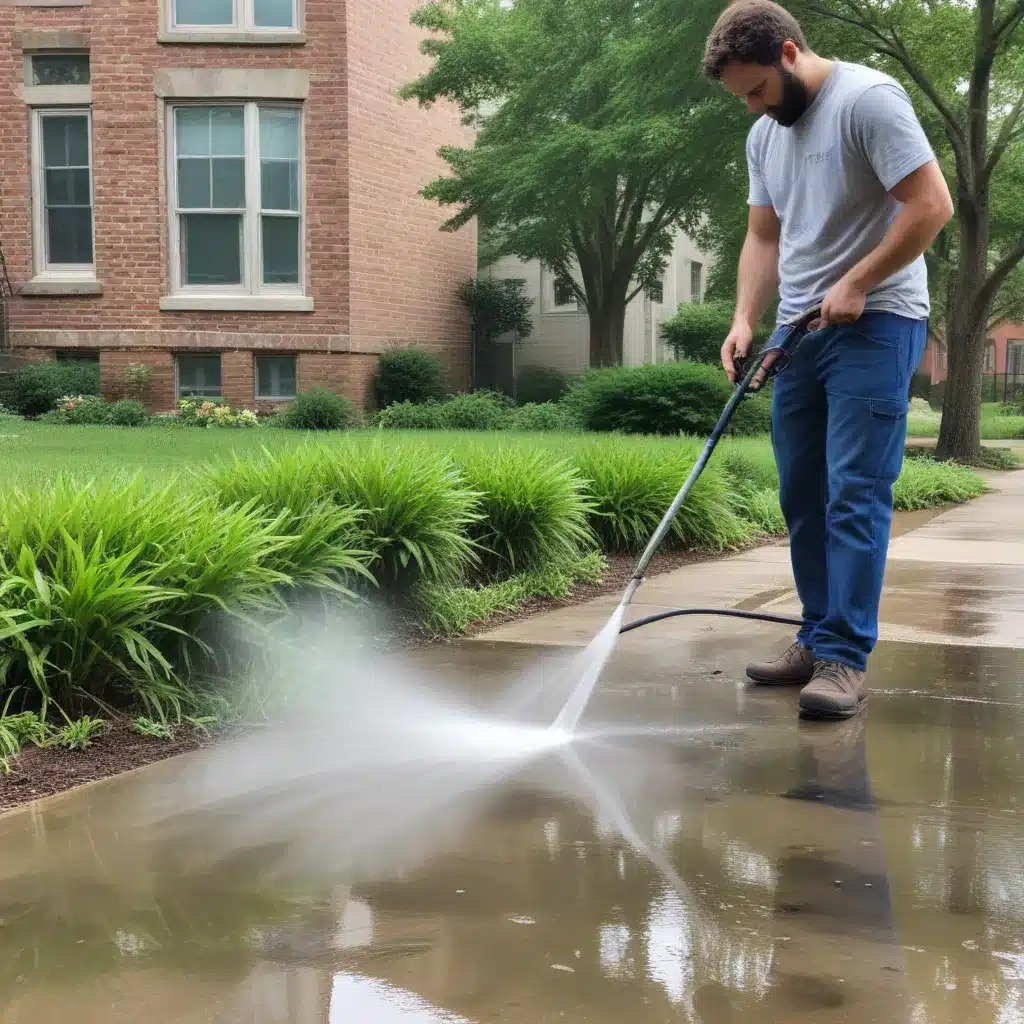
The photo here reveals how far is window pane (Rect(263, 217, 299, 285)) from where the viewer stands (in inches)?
713

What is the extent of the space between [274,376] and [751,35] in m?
15.3

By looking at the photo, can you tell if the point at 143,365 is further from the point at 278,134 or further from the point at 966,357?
the point at 966,357

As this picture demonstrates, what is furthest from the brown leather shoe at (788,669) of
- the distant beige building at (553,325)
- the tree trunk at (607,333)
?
the distant beige building at (553,325)

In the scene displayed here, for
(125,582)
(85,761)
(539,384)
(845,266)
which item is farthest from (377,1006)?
(539,384)

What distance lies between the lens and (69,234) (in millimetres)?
18266

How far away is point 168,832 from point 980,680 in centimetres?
281

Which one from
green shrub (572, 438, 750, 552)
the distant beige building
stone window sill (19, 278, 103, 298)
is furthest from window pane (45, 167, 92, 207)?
green shrub (572, 438, 750, 552)

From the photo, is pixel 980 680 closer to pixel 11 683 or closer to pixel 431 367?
pixel 11 683

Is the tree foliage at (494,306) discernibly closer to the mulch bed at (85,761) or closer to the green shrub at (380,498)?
the green shrub at (380,498)

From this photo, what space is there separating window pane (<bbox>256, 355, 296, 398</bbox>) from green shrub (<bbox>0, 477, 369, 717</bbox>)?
1428 cm

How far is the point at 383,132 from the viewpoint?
19.0 meters

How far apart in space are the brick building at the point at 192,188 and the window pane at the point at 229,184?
0.03 m

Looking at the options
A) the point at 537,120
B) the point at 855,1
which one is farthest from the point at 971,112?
the point at 537,120

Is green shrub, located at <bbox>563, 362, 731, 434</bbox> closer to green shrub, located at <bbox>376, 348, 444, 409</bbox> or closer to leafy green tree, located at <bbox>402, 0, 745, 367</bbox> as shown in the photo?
Answer: leafy green tree, located at <bbox>402, 0, 745, 367</bbox>
